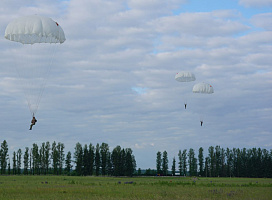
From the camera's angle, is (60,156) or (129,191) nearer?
(129,191)

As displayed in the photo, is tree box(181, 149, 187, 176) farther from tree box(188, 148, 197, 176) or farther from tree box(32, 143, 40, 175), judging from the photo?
tree box(32, 143, 40, 175)

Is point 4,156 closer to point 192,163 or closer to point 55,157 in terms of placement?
point 55,157

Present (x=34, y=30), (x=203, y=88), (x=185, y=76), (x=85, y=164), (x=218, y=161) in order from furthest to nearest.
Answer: (x=218, y=161) → (x=85, y=164) → (x=203, y=88) → (x=185, y=76) → (x=34, y=30)

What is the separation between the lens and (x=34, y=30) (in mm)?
32250

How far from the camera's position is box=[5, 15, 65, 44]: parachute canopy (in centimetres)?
3247

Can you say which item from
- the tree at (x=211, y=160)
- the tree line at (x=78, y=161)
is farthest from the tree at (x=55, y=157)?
the tree at (x=211, y=160)

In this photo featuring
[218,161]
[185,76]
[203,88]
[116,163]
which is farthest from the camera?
[218,161]

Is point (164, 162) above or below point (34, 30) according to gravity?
below

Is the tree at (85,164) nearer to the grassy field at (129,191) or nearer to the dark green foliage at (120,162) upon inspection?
the dark green foliage at (120,162)

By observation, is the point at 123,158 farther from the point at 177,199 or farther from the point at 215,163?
the point at 177,199

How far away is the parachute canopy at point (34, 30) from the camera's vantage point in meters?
32.5

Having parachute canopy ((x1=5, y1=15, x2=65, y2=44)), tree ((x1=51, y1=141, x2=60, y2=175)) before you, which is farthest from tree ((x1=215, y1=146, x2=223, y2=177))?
parachute canopy ((x1=5, y1=15, x2=65, y2=44))

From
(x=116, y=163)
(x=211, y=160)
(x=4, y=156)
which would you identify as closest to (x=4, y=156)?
(x=4, y=156)

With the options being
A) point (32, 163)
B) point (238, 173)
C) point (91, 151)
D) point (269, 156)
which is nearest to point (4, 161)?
point (32, 163)
